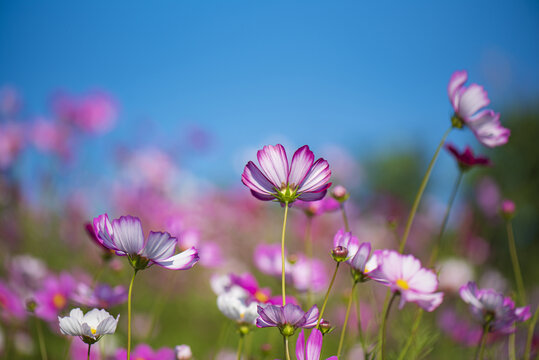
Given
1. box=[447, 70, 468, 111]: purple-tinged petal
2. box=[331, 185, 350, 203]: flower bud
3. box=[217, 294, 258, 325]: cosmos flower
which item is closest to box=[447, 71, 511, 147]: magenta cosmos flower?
box=[447, 70, 468, 111]: purple-tinged petal

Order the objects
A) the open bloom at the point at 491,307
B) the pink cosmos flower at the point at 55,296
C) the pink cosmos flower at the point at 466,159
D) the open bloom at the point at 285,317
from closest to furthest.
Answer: the open bloom at the point at 285,317, the open bloom at the point at 491,307, the pink cosmos flower at the point at 466,159, the pink cosmos flower at the point at 55,296

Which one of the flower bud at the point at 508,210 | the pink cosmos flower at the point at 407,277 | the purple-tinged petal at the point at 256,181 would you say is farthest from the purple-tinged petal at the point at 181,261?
the flower bud at the point at 508,210

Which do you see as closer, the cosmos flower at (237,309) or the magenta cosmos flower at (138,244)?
the magenta cosmos flower at (138,244)

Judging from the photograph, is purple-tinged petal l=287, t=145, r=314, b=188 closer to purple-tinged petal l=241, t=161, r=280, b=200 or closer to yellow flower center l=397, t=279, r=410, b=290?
purple-tinged petal l=241, t=161, r=280, b=200

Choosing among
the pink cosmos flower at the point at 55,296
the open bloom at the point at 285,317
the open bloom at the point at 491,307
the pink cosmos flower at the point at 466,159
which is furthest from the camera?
the pink cosmos flower at the point at 55,296

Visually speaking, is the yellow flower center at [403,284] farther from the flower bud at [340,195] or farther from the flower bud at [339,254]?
the flower bud at [340,195]

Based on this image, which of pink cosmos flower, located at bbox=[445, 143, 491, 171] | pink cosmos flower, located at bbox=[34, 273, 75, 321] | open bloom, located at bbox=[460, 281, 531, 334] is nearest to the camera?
open bloom, located at bbox=[460, 281, 531, 334]

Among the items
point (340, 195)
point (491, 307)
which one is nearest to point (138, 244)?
point (340, 195)
